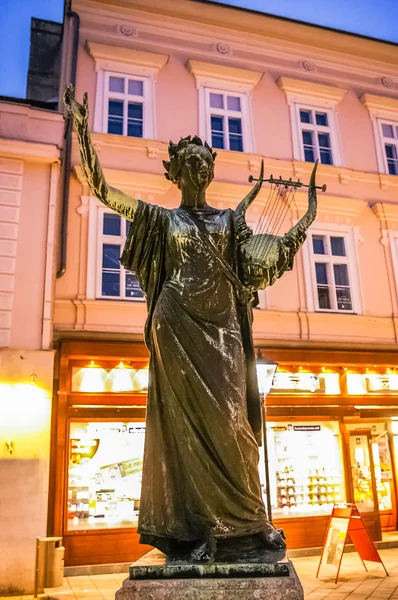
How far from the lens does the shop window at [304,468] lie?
10852mm

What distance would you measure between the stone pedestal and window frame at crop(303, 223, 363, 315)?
9751mm

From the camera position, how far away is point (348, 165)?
13.0m

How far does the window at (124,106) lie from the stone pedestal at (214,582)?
1070cm

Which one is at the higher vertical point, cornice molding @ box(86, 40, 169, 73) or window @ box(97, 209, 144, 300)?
cornice molding @ box(86, 40, 169, 73)

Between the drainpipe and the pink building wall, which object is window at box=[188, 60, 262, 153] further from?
the drainpipe

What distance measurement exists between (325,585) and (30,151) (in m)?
8.83

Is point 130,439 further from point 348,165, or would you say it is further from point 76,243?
point 348,165

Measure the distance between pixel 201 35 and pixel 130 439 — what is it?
956 cm

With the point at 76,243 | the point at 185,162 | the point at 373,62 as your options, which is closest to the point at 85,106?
the point at 185,162

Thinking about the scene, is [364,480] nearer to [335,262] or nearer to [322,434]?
[322,434]

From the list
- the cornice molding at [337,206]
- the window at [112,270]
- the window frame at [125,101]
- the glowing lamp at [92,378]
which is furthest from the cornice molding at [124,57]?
the glowing lamp at [92,378]

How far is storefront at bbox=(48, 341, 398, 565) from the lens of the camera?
9.55 metres

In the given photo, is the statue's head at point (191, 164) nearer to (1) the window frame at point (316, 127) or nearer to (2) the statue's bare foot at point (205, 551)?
(2) the statue's bare foot at point (205, 551)

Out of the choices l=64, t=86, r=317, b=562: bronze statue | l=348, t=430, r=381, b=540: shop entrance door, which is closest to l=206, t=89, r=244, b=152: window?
l=348, t=430, r=381, b=540: shop entrance door
